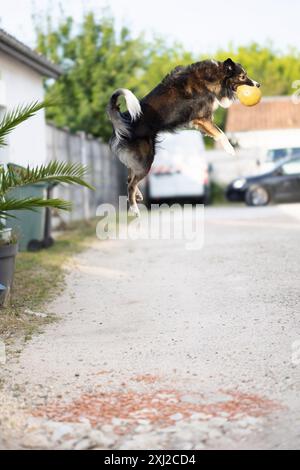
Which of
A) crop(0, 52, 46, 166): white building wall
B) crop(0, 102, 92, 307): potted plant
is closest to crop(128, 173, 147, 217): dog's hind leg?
crop(0, 102, 92, 307): potted plant

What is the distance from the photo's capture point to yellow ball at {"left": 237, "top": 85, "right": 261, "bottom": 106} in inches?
206

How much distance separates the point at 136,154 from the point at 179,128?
16.8 inches

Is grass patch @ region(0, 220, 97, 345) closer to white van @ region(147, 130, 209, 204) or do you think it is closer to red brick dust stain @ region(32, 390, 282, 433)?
red brick dust stain @ region(32, 390, 282, 433)

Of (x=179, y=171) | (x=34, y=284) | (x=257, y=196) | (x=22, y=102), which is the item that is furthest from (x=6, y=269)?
(x=179, y=171)

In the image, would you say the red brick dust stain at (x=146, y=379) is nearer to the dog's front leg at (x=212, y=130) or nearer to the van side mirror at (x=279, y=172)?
the dog's front leg at (x=212, y=130)

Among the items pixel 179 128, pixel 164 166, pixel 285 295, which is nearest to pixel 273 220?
pixel 164 166

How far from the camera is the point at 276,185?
819 inches

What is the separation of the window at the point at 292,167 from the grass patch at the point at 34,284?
8476 mm

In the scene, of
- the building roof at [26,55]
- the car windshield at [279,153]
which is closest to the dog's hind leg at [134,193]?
the building roof at [26,55]

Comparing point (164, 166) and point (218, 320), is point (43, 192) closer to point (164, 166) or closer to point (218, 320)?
point (218, 320)

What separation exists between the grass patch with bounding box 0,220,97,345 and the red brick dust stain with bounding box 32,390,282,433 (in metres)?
1.76

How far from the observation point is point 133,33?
2359 cm

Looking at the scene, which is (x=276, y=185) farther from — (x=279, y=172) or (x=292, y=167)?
(x=292, y=167)

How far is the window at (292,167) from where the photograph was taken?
67.4 feet
